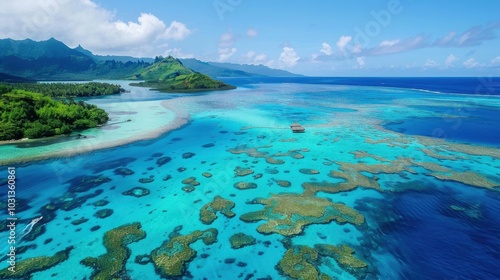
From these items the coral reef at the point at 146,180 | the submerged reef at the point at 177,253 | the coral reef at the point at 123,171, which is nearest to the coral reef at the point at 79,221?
the coral reef at the point at 146,180

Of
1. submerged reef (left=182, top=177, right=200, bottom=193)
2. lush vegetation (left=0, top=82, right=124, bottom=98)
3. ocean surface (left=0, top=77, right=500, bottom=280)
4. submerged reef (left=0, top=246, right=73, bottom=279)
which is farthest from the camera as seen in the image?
lush vegetation (left=0, top=82, right=124, bottom=98)

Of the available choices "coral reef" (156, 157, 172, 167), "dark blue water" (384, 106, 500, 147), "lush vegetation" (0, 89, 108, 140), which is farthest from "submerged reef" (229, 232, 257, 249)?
"dark blue water" (384, 106, 500, 147)

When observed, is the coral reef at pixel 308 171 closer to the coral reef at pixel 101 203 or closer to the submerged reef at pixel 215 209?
the submerged reef at pixel 215 209

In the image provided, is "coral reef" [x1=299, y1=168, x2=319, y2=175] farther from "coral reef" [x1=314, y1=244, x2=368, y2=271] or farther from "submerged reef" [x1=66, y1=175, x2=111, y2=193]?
"submerged reef" [x1=66, y1=175, x2=111, y2=193]

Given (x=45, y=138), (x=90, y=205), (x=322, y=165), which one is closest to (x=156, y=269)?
(x=90, y=205)

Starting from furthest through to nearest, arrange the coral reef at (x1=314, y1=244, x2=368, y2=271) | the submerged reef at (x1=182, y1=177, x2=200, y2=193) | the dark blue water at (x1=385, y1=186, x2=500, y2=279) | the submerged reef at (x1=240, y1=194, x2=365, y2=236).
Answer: the submerged reef at (x1=182, y1=177, x2=200, y2=193) < the submerged reef at (x1=240, y1=194, x2=365, y2=236) < the coral reef at (x1=314, y1=244, x2=368, y2=271) < the dark blue water at (x1=385, y1=186, x2=500, y2=279)

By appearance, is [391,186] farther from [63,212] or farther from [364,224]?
[63,212]

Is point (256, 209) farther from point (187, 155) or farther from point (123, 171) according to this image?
point (123, 171)
